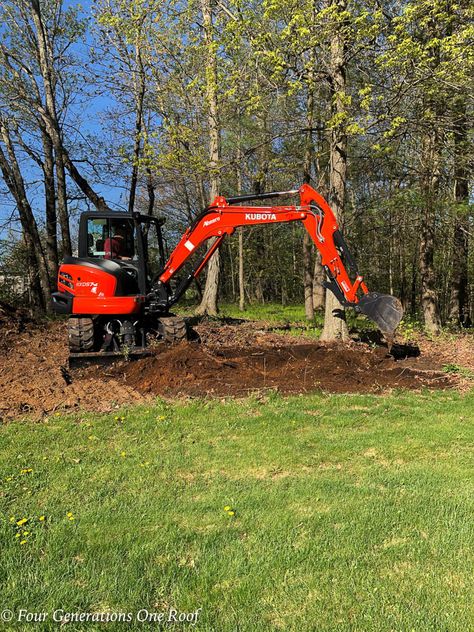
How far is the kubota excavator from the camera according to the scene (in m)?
8.97

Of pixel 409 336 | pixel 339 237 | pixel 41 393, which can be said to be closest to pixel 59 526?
pixel 41 393

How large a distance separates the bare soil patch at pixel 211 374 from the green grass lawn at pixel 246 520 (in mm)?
1049

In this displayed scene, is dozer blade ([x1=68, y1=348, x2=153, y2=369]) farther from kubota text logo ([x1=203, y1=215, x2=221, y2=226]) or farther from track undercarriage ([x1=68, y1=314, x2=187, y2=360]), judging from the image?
kubota text logo ([x1=203, y1=215, x2=221, y2=226])

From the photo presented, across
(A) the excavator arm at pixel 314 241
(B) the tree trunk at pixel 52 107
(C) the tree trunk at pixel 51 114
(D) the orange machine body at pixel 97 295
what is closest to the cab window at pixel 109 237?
(D) the orange machine body at pixel 97 295

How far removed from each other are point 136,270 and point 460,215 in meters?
8.31

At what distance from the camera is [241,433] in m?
5.57

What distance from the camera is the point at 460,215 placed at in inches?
487

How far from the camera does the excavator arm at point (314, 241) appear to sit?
8.24m

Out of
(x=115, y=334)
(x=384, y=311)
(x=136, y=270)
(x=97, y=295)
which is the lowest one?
(x=115, y=334)

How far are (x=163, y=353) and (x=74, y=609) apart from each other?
6075 millimetres

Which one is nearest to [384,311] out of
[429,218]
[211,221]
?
[211,221]

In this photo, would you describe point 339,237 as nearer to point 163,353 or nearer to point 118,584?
point 163,353

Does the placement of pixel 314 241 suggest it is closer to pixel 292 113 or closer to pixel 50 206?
pixel 292 113

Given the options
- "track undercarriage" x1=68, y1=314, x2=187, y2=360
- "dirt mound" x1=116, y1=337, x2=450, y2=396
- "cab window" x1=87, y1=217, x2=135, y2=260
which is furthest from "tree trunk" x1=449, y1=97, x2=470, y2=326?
"track undercarriage" x1=68, y1=314, x2=187, y2=360
